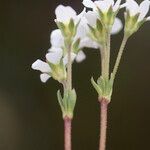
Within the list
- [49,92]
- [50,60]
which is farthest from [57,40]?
[49,92]

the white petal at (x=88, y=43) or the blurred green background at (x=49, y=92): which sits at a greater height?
the white petal at (x=88, y=43)

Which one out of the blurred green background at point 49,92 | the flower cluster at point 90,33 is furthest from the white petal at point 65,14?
the blurred green background at point 49,92

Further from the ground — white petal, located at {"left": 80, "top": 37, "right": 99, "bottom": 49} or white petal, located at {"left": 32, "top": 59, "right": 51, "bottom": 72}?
white petal, located at {"left": 80, "top": 37, "right": 99, "bottom": 49}

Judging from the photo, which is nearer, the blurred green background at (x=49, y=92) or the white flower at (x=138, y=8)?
the white flower at (x=138, y=8)

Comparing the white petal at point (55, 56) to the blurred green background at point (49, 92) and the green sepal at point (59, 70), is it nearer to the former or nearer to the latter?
the green sepal at point (59, 70)

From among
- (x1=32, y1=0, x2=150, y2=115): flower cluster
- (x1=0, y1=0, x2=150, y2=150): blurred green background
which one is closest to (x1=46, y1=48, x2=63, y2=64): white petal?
(x1=32, y1=0, x2=150, y2=115): flower cluster

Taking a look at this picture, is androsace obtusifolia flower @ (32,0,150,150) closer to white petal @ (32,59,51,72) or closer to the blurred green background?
white petal @ (32,59,51,72)
